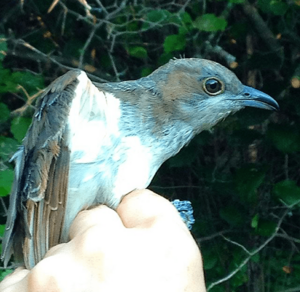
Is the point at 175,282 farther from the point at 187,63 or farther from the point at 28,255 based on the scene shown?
the point at 187,63

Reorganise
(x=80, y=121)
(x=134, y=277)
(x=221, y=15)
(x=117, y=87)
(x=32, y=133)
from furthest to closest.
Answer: (x=221, y=15) < (x=117, y=87) < (x=32, y=133) < (x=80, y=121) < (x=134, y=277)

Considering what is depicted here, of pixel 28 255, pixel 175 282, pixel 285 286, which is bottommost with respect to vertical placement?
pixel 285 286

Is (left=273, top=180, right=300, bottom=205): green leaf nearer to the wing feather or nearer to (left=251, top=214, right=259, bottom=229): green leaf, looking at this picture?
(left=251, top=214, right=259, bottom=229): green leaf

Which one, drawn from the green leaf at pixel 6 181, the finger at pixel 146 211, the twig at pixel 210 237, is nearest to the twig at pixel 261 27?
the twig at pixel 210 237

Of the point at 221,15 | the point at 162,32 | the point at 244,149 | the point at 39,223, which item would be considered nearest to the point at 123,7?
the point at 162,32

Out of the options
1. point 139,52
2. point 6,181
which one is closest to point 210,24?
point 139,52

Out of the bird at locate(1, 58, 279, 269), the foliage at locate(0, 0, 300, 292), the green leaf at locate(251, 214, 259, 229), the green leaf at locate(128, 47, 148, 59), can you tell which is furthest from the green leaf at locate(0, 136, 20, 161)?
the green leaf at locate(251, 214, 259, 229)

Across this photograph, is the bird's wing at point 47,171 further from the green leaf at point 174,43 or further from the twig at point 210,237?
the twig at point 210,237
